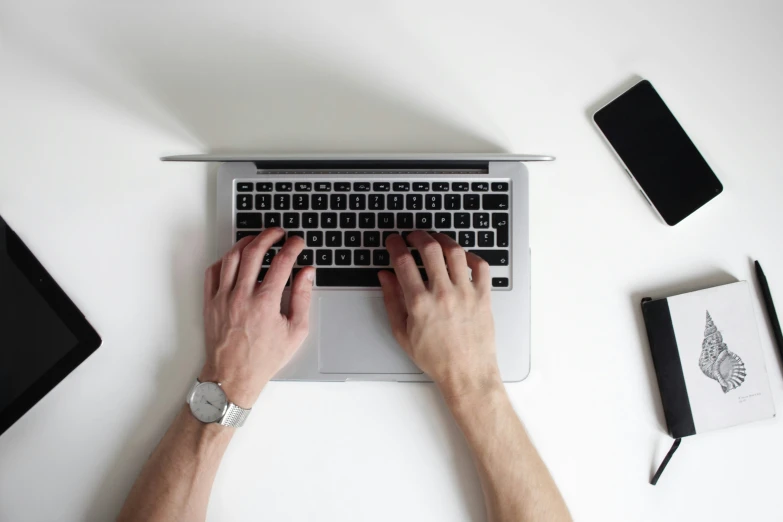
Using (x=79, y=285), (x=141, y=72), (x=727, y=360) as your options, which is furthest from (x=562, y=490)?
(x=141, y=72)

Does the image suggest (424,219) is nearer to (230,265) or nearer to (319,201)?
(319,201)

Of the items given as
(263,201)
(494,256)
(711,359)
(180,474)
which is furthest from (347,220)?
(711,359)

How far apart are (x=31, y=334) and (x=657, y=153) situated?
1053 millimetres

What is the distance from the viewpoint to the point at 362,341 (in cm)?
81

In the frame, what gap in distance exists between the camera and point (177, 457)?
2.62 feet

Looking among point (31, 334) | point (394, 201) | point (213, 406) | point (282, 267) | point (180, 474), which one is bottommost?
point (180, 474)

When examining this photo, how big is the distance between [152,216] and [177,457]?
1.28ft

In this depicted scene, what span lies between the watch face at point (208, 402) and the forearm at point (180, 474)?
0.01 metres

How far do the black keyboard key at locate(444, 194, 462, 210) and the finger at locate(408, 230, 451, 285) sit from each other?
0.20 feet

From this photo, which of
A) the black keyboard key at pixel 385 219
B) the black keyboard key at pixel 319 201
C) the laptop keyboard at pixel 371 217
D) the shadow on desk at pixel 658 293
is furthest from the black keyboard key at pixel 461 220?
the shadow on desk at pixel 658 293

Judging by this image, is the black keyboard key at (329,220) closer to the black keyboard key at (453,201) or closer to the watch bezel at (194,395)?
the black keyboard key at (453,201)

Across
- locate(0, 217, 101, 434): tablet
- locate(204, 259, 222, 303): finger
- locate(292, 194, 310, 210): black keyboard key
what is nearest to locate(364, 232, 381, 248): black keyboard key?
locate(292, 194, 310, 210): black keyboard key

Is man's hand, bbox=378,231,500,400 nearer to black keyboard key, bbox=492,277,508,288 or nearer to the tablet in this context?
black keyboard key, bbox=492,277,508,288

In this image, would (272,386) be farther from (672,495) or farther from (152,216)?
(672,495)
